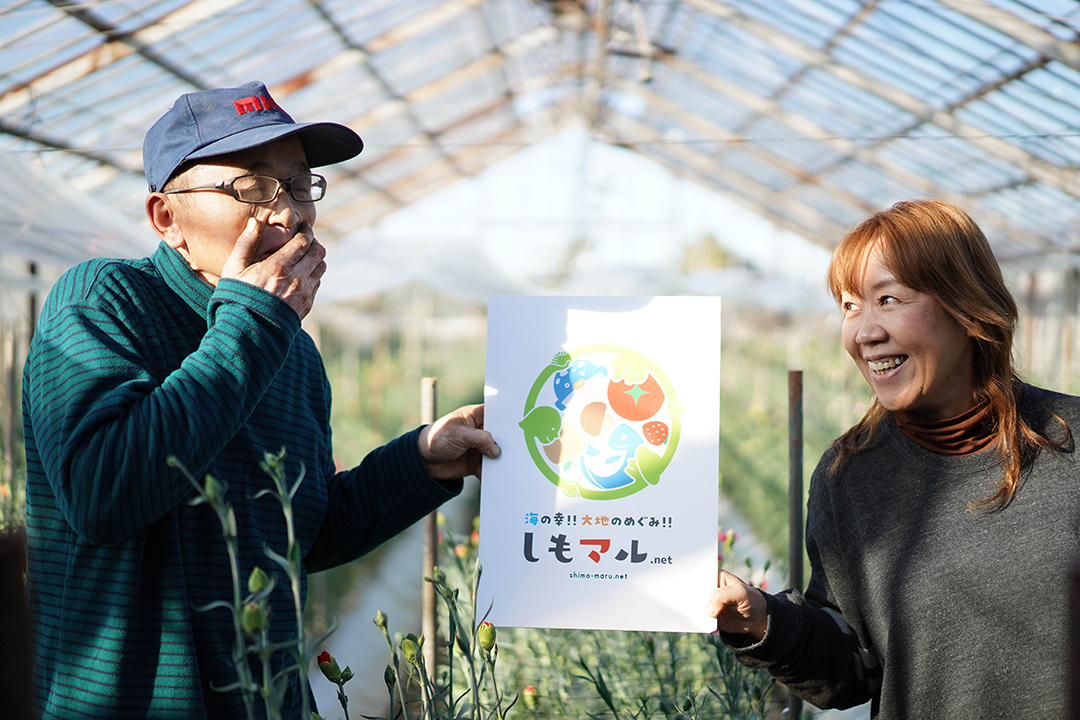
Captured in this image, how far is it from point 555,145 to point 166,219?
8.65 meters

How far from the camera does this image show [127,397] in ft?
2.85

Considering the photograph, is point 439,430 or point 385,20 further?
point 385,20

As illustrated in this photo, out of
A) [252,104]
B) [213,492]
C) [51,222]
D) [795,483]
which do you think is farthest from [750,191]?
[213,492]

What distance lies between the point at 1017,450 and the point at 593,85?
12.7 metres

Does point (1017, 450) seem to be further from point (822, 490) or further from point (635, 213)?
point (635, 213)

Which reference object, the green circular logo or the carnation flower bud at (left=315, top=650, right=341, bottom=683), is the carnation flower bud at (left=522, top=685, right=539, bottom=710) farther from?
the carnation flower bud at (left=315, top=650, right=341, bottom=683)

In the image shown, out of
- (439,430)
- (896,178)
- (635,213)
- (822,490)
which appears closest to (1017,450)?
(822,490)

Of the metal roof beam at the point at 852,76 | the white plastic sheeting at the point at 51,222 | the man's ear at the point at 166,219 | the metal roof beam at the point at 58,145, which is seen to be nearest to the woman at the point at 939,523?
the man's ear at the point at 166,219

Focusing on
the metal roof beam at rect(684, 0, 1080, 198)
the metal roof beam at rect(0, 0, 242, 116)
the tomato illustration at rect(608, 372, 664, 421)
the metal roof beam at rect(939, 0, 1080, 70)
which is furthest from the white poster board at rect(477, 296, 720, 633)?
the metal roof beam at rect(684, 0, 1080, 198)

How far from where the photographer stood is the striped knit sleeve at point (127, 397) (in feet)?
2.81

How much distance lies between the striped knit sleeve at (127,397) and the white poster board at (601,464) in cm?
33

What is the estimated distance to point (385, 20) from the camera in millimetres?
7520

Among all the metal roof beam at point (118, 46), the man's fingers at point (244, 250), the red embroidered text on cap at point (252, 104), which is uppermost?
the metal roof beam at point (118, 46)

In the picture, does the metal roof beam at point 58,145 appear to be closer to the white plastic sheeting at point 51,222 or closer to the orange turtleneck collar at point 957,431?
the white plastic sheeting at point 51,222
